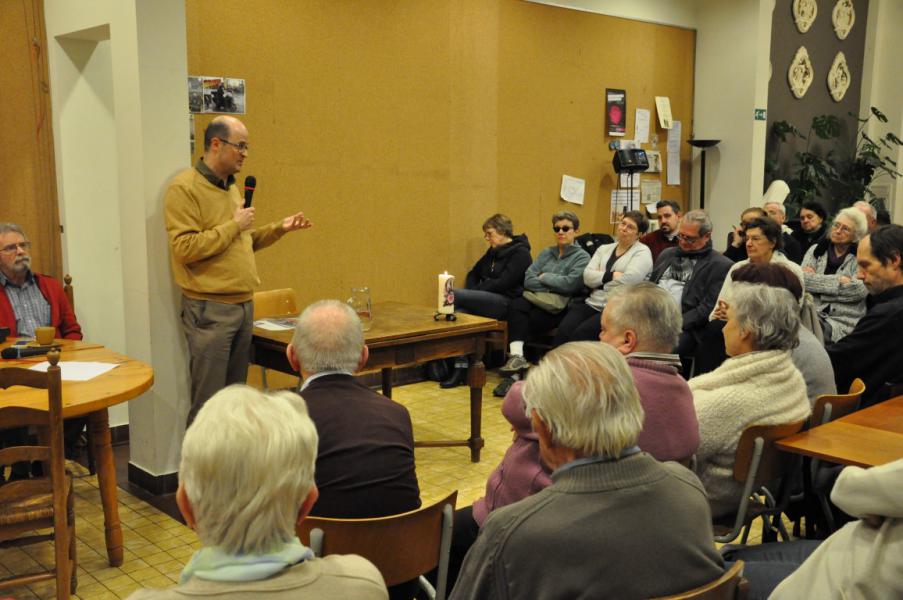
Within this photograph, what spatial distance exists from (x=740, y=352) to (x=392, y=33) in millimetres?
4103

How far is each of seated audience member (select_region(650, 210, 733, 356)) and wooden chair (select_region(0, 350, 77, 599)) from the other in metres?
3.81

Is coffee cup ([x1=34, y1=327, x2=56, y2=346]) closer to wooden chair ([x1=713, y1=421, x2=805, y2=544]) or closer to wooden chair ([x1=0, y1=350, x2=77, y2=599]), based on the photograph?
wooden chair ([x1=0, y1=350, x2=77, y2=599])

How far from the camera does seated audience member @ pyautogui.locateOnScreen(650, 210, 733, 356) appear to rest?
5562 millimetres

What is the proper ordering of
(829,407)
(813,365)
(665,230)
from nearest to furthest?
(829,407) < (813,365) < (665,230)

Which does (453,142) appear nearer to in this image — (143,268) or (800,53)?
(143,268)

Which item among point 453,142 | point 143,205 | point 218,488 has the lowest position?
point 218,488

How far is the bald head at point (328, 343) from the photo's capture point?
2.46 m

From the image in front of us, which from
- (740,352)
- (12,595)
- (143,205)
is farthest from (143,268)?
(740,352)

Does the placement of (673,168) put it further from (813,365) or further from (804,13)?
(813,365)

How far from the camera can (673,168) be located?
834cm

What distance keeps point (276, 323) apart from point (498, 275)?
8.01ft

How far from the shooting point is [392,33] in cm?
618

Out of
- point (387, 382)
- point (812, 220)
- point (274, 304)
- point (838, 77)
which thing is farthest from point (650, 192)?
point (274, 304)

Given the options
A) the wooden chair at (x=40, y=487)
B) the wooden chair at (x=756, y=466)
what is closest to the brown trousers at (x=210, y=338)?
the wooden chair at (x=40, y=487)
